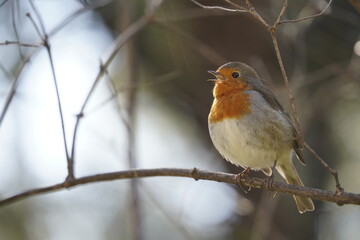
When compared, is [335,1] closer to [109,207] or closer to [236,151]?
[236,151]

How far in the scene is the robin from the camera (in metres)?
4.28

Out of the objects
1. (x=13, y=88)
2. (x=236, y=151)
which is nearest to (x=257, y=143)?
(x=236, y=151)

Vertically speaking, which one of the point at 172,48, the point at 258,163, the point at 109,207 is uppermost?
the point at 172,48

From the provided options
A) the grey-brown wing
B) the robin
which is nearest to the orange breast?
the robin

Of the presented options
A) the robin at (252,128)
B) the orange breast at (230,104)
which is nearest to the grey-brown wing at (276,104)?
the robin at (252,128)

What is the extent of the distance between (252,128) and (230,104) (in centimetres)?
28

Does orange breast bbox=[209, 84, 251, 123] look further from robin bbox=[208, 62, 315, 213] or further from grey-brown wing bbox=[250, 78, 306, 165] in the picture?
grey-brown wing bbox=[250, 78, 306, 165]

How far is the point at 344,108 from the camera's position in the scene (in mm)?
6301

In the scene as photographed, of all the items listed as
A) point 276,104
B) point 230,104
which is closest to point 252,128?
point 230,104

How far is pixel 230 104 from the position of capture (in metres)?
4.43

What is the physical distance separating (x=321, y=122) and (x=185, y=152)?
5.10 ft

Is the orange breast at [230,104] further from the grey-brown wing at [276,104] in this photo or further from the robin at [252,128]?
the grey-brown wing at [276,104]

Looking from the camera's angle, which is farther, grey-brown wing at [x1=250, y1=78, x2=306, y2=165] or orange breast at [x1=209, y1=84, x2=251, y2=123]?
grey-brown wing at [x1=250, y1=78, x2=306, y2=165]

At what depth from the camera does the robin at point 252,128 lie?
428 centimetres
